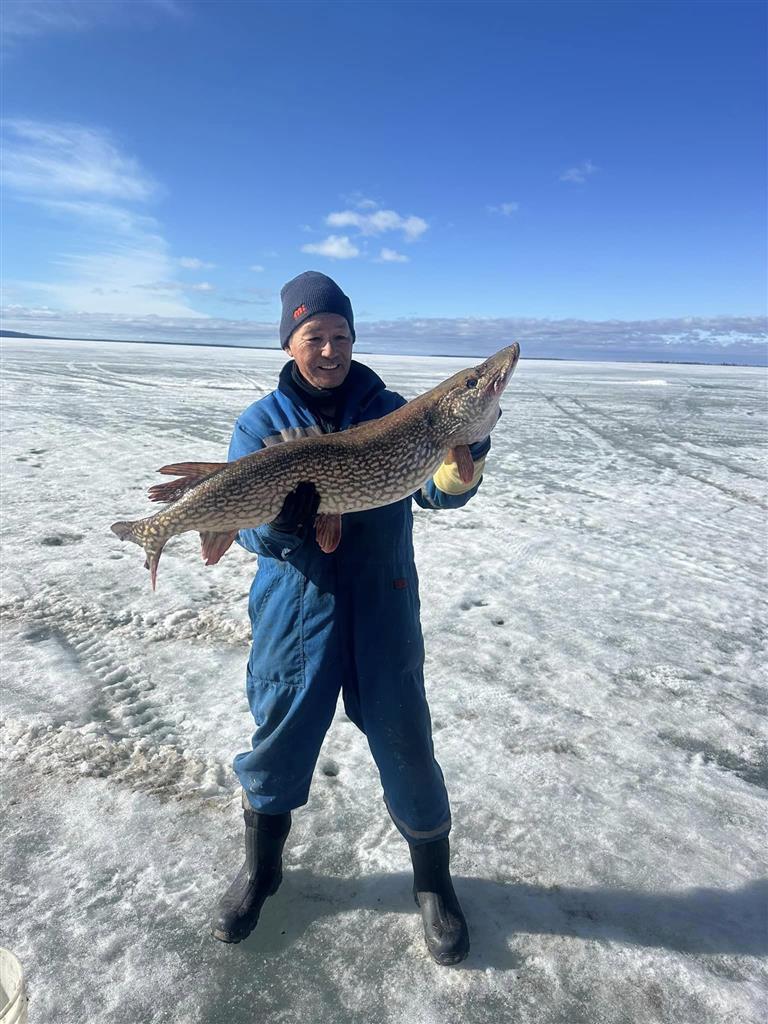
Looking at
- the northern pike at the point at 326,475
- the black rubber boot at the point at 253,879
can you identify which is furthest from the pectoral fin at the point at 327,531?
the black rubber boot at the point at 253,879

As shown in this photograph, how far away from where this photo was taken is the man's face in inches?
94.9

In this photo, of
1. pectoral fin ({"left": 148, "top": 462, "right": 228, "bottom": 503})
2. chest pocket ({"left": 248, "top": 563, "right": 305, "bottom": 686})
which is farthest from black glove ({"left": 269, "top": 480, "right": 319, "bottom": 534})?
pectoral fin ({"left": 148, "top": 462, "right": 228, "bottom": 503})

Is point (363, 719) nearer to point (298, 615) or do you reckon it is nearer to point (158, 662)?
point (298, 615)

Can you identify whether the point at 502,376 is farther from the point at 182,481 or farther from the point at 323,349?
the point at 182,481

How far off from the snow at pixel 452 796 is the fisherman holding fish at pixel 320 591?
0.69 feet

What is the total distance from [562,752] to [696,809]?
0.64 m

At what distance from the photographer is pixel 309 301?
244 centimetres

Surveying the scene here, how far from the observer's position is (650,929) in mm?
2270

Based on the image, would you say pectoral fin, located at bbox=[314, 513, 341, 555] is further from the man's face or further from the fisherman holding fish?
the man's face

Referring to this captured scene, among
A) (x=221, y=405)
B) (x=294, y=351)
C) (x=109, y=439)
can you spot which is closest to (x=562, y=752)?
(x=294, y=351)

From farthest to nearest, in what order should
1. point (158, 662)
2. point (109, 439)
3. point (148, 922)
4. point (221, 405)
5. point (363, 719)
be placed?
1. point (221, 405)
2. point (109, 439)
3. point (158, 662)
4. point (363, 719)
5. point (148, 922)

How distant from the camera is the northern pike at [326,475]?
2291 mm

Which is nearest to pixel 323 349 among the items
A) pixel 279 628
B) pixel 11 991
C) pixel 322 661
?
pixel 279 628

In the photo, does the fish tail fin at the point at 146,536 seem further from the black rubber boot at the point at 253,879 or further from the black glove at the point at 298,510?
the black rubber boot at the point at 253,879
